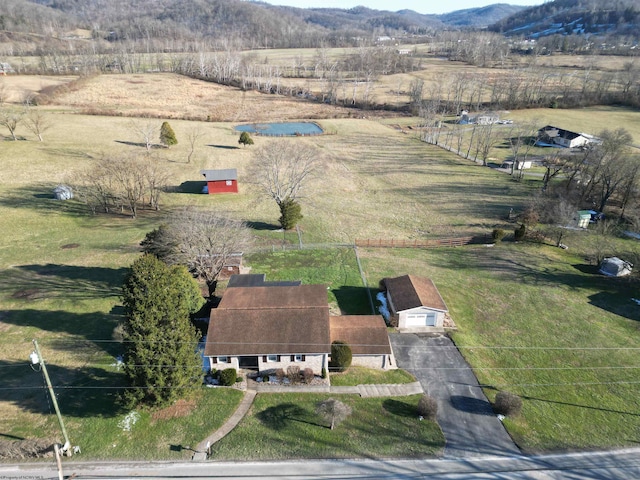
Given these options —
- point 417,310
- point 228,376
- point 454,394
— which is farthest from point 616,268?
point 228,376

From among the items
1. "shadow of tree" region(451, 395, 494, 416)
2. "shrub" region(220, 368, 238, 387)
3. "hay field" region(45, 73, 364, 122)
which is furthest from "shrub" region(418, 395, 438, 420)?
"hay field" region(45, 73, 364, 122)

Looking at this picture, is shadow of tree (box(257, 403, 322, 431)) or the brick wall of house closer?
shadow of tree (box(257, 403, 322, 431))

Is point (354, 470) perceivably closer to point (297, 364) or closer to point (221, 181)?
point (297, 364)

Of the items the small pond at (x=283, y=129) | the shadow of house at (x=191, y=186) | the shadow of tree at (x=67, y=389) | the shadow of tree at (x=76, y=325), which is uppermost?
the small pond at (x=283, y=129)

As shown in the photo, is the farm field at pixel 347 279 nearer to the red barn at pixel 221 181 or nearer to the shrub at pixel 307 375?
the red barn at pixel 221 181

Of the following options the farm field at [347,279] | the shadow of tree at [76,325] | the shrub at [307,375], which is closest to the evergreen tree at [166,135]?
the farm field at [347,279]

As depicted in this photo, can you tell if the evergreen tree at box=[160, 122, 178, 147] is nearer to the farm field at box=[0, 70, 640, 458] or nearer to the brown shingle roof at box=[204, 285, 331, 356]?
the farm field at box=[0, 70, 640, 458]
